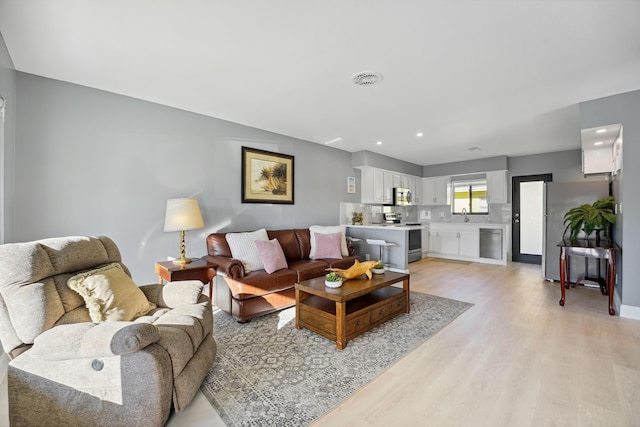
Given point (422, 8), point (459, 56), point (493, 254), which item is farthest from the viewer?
point (493, 254)

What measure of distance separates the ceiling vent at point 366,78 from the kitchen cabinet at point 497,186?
4.90m

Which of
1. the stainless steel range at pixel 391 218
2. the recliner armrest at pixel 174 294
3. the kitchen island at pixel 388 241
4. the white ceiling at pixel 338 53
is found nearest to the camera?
the white ceiling at pixel 338 53

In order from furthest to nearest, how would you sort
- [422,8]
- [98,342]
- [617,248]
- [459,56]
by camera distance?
[617,248], [459,56], [422,8], [98,342]

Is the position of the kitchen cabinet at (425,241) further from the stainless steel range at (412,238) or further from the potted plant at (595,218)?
the potted plant at (595,218)

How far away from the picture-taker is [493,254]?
621 centimetres

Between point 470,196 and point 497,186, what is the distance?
722 millimetres

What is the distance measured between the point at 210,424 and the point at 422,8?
2.72 metres

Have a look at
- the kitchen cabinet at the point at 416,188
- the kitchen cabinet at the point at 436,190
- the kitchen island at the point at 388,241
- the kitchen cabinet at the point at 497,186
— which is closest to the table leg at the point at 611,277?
the kitchen island at the point at 388,241

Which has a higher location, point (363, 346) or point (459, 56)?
point (459, 56)

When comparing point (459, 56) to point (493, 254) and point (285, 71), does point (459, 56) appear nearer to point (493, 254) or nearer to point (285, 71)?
point (285, 71)

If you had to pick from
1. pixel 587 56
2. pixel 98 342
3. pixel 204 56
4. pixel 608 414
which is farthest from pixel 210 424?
pixel 587 56

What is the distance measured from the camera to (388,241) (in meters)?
4.98

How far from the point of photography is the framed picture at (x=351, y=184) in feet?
18.8

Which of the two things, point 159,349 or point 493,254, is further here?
point 493,254
